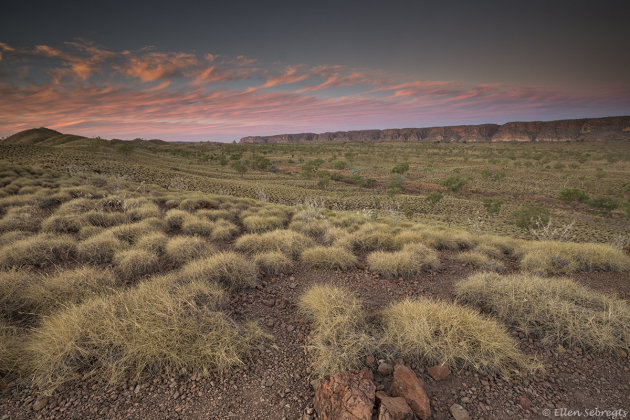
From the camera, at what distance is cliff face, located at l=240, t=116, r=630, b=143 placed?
114887mm

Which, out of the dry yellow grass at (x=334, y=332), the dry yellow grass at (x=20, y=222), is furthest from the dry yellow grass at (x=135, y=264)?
the dry yellow grass at (x=20, y=222)

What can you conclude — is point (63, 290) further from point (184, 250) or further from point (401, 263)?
point (401, 263)

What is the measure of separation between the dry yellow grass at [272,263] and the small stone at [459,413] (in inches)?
154

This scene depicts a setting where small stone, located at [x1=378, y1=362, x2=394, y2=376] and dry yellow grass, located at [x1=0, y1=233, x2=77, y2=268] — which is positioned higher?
dry yellow grass, located at [x1=0, y1=233, x2=77, y2=268]

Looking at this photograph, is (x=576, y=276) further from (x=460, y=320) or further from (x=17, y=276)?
(x=17, y=276)

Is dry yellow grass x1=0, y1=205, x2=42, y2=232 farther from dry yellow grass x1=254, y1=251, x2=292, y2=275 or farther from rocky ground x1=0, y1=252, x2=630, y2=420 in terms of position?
dry yellow grass x1=254, y1=251, x2=292, y2=275

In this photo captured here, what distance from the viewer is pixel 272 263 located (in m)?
5.78

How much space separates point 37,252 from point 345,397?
7441mm

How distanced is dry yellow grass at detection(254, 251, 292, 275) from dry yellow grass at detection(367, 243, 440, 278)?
81.2 inches

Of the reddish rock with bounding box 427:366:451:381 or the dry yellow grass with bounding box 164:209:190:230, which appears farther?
the dry yellow grass with bounding box 164:209:190:230

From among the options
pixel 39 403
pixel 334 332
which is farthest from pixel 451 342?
pixel 39 403

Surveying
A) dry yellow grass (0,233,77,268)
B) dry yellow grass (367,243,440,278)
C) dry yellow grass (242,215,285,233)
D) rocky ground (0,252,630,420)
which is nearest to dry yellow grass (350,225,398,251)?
dry yellow grass (367,243,440,278)

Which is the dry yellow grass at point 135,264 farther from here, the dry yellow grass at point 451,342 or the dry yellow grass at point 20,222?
the dry yellow grass at point 451,342

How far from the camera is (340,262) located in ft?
20.0
